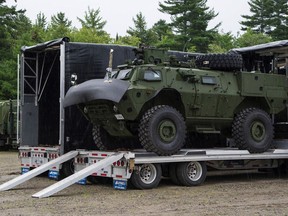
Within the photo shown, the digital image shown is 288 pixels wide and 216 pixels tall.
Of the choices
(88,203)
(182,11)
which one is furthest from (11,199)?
(182,11)

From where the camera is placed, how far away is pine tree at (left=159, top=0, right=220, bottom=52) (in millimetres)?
47781

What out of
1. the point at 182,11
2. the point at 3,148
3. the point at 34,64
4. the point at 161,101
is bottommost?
the point at 3,148

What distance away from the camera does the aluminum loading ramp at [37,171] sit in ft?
41.1

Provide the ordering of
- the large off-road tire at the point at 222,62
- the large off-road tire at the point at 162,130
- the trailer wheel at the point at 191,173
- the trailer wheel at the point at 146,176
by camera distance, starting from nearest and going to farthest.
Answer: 1. the trailer wheel at the point at 146,176
2. the large off-road tire at the point at 162,130
3. the trailer wheel at the point at 191,173
4. the large off-road tire at the point at 222,62

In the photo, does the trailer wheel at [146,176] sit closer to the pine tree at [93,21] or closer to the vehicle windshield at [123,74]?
the vehicle windshield at [123,74]

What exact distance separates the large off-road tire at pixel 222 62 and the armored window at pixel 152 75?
184 cm

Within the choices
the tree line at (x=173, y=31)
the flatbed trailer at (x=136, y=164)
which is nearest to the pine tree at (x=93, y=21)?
the tree line at (x=173, y=31)

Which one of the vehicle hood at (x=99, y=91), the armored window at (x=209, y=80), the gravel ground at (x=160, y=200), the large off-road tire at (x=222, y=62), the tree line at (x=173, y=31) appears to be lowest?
the gravel ground at (x=160, y=200)

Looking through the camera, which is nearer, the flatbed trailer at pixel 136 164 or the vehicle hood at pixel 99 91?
the flatbed trailer at pixel 136 164

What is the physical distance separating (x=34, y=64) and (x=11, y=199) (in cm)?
558

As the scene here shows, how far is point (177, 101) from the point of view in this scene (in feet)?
44.5

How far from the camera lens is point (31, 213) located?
9508 millimetres

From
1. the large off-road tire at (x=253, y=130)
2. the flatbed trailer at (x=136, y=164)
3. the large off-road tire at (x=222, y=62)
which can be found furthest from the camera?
the large off-road tire at (x=222, y=62)

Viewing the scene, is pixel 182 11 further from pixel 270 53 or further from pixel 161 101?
pixel 161 101
